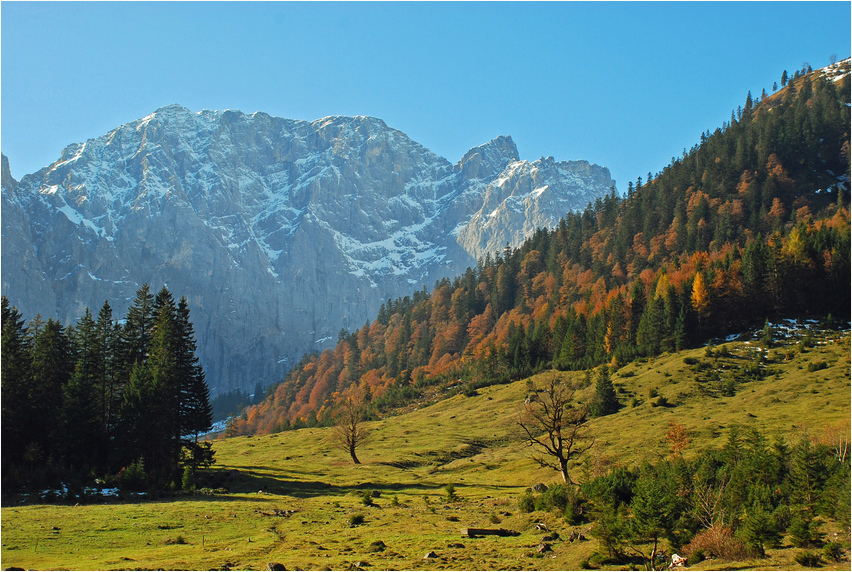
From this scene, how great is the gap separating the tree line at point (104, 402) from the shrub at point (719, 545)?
4863 cm

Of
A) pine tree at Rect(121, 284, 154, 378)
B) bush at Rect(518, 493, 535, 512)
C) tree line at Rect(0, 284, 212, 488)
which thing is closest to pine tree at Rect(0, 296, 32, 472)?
tree line at Rect(0, 284, 212, 488)

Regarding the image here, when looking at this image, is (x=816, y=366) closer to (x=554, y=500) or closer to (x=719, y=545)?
(x=554, y=500)

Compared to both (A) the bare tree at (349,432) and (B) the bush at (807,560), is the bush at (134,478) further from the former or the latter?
(B) the bush at (807,560)

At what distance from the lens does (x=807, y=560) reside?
26.2 m

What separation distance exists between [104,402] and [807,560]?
7134 centimetres

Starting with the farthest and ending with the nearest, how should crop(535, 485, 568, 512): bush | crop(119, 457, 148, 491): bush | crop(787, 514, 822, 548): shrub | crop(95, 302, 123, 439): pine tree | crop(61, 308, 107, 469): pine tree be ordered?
crop(95, 302, 123, 439): pine tree
crop(61, 308, 107, 469): pine tree
crop(119, 457, 148, 491): bush
crop(535, 485, 568, 512): bush
crop(787, 514, 822, 548): shrub

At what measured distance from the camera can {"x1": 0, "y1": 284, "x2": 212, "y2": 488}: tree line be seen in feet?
198

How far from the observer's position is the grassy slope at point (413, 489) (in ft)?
106

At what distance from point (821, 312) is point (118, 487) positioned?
126m

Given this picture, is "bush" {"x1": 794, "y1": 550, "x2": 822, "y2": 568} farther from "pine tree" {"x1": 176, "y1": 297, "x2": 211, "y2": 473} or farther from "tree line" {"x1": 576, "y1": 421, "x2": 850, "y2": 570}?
"pine tree" {"x1": 176, "y1": 297, "x2": 211, "y2": 473}

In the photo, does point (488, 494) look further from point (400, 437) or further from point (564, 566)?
point (400, 437)

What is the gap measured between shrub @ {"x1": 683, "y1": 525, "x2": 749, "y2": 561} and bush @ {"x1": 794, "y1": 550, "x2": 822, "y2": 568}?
2.42 m

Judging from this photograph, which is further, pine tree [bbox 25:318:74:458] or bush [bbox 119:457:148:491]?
pine tree [bbox 25:318:74:458]

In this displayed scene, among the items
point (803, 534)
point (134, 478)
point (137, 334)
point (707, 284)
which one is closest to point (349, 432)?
point (137, 334)
